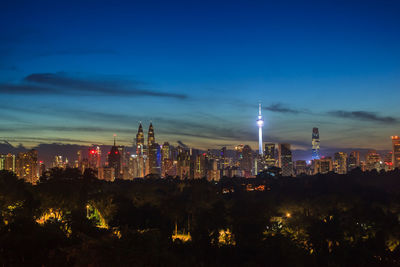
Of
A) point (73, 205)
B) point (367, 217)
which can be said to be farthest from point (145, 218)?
point (367, 217)

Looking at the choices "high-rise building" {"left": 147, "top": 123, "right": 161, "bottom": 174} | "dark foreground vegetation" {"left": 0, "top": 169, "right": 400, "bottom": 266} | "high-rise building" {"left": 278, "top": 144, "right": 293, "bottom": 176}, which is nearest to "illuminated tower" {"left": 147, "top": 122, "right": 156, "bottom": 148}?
"high-rise building" {"left": 147, "top": 123, "right": 161, "bottom": 174}

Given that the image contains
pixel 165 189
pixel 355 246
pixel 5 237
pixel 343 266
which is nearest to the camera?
pixel 5 237

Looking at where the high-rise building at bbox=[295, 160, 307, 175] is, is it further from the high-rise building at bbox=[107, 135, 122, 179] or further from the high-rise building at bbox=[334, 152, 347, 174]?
the high-rise building at bbox=[107, 135, 122, 179]

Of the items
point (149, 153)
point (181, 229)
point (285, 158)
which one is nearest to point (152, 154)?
point (149, 153)

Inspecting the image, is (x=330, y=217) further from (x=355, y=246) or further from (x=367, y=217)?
(x=355, y=246)

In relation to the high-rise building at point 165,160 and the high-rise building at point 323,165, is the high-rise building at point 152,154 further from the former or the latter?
the high-rise building at point 323,165

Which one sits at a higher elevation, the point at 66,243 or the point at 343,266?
the point at 66,243
